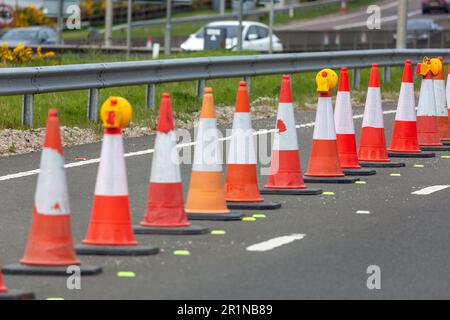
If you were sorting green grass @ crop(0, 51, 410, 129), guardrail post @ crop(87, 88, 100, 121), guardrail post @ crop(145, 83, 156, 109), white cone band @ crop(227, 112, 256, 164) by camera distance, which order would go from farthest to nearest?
1. guardrail post @ crop(145, 83, 156, 109)
2. green grass @ crop(0, 51, 410, 129)
3. guardrail post @ crop(87, 88, 100, 121)
4. white cone band @ crop(227, 112, 256, 164)

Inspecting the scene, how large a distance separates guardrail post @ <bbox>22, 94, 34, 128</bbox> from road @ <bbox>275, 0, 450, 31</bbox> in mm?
53290

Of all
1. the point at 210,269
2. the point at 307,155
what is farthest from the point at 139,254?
the point at 307,155

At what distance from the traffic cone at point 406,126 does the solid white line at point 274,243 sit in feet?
17.0

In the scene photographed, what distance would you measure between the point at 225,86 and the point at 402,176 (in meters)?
8.99

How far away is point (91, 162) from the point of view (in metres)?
14.3

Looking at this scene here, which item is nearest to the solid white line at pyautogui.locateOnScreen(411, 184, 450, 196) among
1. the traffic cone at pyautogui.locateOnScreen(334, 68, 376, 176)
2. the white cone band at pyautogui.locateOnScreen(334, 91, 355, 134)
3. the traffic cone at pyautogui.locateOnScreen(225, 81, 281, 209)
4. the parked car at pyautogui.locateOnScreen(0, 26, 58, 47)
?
the traffic cone at pyautogui.locateOnScreen(334, 68, 376, 176)

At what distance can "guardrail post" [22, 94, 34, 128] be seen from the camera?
54.3 feet

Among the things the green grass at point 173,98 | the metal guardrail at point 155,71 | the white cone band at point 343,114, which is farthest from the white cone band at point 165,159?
the green grass at point 173,98

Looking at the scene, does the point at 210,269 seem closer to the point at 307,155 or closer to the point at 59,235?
the point at 59,235

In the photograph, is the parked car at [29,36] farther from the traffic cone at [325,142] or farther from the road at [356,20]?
the traffic cone at [325,142]

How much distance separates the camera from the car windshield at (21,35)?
45.6 metres

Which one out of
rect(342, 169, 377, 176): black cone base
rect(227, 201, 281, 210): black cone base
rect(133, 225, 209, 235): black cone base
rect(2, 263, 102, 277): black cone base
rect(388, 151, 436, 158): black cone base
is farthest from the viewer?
rect(388, 151, 436, 158): black cone base

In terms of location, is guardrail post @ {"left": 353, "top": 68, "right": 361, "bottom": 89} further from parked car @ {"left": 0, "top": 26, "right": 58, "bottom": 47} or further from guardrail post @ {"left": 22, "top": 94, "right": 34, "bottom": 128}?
parked car @ {"left": 0, "top": 26, "right": 58, "bottom": 47}
